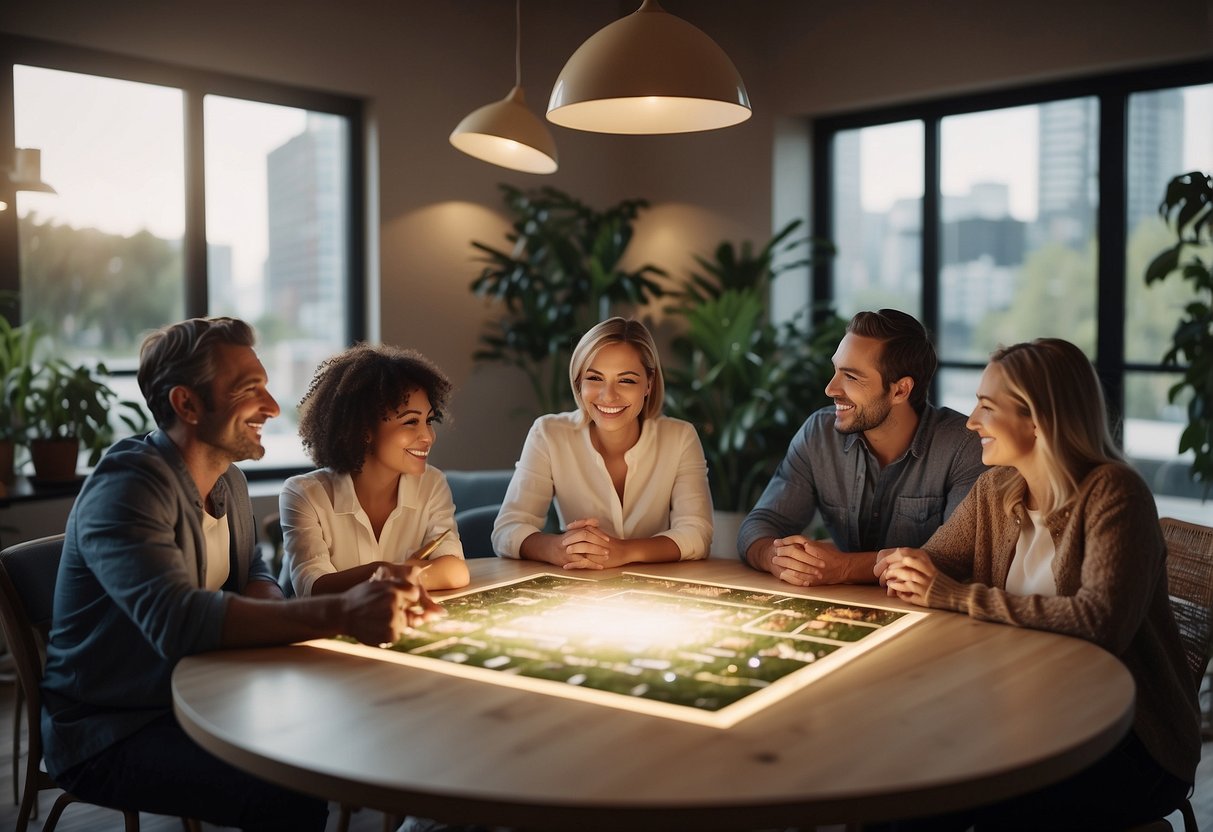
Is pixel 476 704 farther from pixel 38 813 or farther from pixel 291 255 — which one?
pixel 291 255

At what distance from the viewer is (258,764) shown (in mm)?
1274

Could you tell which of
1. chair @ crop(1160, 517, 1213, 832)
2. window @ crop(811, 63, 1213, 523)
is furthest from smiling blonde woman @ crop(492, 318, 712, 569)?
window @ crop(811, 63, 1213, 523)

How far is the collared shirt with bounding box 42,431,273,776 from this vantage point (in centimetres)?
169

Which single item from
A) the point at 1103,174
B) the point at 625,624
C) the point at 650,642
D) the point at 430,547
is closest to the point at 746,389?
the point at 1103,174

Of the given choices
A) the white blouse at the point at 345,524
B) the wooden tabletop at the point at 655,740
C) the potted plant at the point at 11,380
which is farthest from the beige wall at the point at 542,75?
the wooden tabletop at the point at 655,740

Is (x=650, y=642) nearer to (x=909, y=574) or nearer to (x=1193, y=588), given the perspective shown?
(x=909, y=574)

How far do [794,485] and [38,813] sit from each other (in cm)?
213

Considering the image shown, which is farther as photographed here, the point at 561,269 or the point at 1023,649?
the point at 561,269

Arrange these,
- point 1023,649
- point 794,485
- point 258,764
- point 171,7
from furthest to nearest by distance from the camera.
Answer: point 171,7 → point 794,485 → point 1023,649 → point 258,764

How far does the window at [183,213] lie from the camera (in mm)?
4586

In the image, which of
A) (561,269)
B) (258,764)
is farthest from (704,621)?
(561,269)

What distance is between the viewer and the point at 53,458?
4086mm

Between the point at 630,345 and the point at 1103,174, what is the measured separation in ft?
10.6

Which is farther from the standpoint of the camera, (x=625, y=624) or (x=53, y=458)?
(x=53, y=458)
